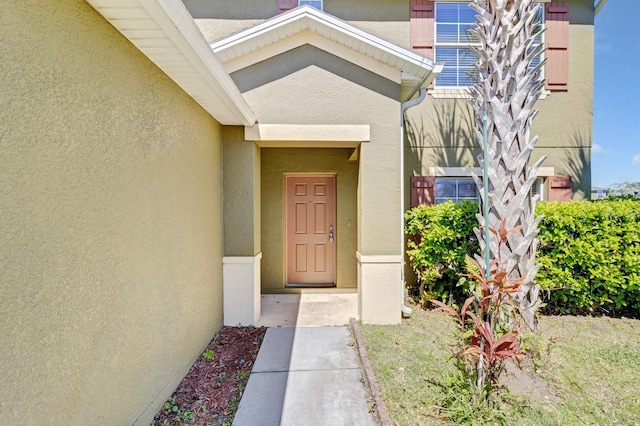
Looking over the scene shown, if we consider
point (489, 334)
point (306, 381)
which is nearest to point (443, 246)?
point (489, 334)

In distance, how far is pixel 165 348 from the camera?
3199mm

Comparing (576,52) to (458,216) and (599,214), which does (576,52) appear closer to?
(599,214)

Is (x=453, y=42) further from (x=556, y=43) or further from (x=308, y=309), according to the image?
(x=308, y=309)

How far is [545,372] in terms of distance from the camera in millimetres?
3758

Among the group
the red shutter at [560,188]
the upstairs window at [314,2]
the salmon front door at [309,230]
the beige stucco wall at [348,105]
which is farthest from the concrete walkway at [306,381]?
the upstairs window at [314,2]

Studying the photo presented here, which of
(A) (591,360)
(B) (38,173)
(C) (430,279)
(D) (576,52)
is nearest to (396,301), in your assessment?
(C) (430,279)

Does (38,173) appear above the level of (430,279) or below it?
above

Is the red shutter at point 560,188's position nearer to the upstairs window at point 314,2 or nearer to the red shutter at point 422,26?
the red shutter at point 422,26

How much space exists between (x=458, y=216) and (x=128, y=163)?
507 cm

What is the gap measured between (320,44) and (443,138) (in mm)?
3567

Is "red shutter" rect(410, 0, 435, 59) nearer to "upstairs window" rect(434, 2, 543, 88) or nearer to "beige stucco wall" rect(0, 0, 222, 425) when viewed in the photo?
"upstairs window" rect(434, 2, 543, 88)

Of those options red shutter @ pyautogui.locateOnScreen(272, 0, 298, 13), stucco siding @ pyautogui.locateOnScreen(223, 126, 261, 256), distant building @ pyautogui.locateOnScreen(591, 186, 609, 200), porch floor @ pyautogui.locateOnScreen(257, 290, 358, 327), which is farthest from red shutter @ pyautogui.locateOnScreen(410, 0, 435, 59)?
porch floor @ pyautogui.locateOnScreen(257, 290, 358, 327)

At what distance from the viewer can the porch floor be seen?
5324 millimetres

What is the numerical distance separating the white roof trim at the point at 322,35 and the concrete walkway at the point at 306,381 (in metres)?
4.28
